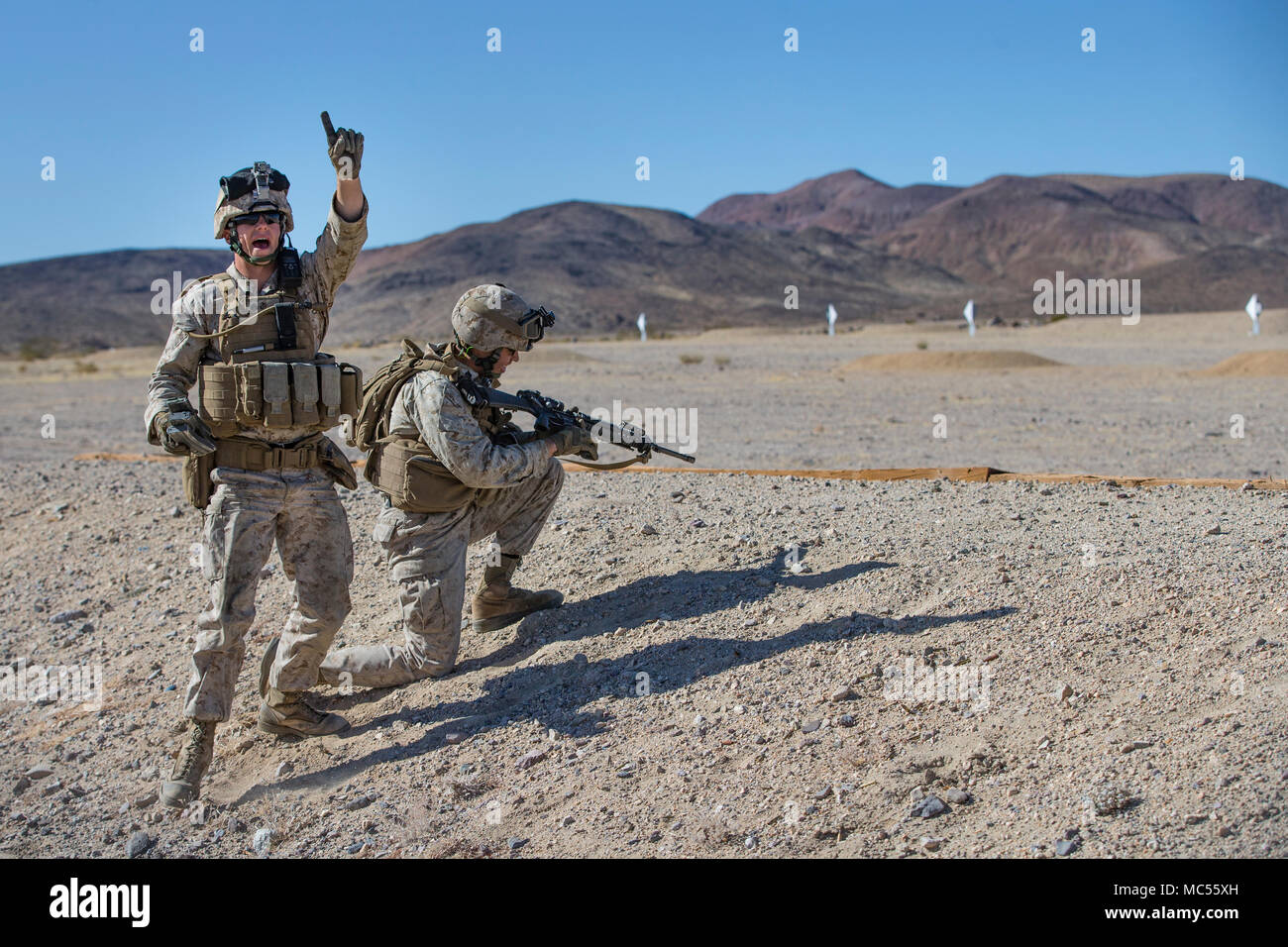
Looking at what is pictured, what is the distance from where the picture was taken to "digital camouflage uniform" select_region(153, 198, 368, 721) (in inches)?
159

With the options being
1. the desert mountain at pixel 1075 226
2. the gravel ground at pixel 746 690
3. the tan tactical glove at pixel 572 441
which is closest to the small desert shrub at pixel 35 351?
the gravel ground at pixel 746 690

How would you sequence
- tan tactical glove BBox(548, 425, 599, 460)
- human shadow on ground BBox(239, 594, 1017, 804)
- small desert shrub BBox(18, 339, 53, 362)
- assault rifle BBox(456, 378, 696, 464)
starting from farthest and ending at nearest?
small desert shrub BBox(18, 339, 53, 362) → tan tactical glove BBox(548, 425, 599, 460) → assault rifle BBox(456, 378, 696, 464) → human shadow on ground BBox(239, 594, 1017, 804)

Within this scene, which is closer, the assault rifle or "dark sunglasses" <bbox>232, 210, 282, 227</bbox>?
"dark sunglasses" <bbox>232, 210, 282, 227</bbox>

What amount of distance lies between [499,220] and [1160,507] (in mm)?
114590

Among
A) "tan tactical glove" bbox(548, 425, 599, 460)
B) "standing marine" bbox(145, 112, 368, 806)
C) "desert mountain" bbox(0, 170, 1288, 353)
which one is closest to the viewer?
"standing marine" bbox(145, 112, 368, 806)

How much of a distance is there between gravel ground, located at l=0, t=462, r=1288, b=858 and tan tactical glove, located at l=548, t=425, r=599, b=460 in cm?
75

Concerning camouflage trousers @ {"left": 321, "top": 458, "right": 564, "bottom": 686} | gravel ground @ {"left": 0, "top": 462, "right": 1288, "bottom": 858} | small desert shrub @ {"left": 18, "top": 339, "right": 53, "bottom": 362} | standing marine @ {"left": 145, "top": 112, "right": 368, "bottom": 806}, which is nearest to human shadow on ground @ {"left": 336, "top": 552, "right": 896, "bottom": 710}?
gravel ground @ {"left": 0, "top": 462, "right": 1288, "bottom": 858}

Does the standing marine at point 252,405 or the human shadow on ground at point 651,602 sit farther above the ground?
the standing marine at point 252,405

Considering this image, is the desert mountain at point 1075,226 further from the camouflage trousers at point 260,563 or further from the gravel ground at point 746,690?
the camouflage trousers at point 260,563

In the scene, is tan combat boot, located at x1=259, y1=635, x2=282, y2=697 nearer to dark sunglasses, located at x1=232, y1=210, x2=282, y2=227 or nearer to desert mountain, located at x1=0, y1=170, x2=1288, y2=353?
dark sunglasses, located at x1=232, y1=210, x2=282, y2=227

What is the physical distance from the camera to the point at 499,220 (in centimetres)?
11600

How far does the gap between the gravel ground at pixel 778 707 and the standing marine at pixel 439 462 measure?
0.69ft

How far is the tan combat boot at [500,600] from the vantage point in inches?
199
